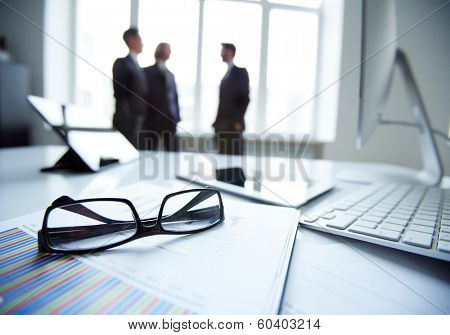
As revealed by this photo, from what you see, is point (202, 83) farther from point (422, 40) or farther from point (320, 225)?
point (422, 40)

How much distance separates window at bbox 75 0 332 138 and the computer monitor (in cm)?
12

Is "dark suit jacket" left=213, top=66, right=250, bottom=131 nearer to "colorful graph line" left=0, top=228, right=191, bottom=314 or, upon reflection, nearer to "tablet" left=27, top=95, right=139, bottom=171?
"tablet" left=27, top=95, right=139, bottom=171

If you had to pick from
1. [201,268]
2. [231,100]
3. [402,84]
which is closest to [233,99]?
[231,100]

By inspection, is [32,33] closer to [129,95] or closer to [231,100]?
[129,95]

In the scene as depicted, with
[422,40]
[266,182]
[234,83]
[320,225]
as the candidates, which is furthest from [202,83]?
[422,40]

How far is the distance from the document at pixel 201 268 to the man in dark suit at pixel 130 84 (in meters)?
0.25

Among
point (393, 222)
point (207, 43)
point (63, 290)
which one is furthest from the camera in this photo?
point (207, 43)

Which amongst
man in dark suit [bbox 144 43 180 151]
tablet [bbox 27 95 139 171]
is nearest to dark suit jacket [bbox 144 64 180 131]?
man in dark suit [bbox 144 43 180 151]

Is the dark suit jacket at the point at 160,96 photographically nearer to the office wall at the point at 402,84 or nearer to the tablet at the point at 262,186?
the tablet at the point at 262,186

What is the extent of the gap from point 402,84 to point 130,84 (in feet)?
2.48

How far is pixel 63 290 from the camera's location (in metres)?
0.14

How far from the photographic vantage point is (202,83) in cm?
45

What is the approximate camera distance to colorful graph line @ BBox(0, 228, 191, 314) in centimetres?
12
